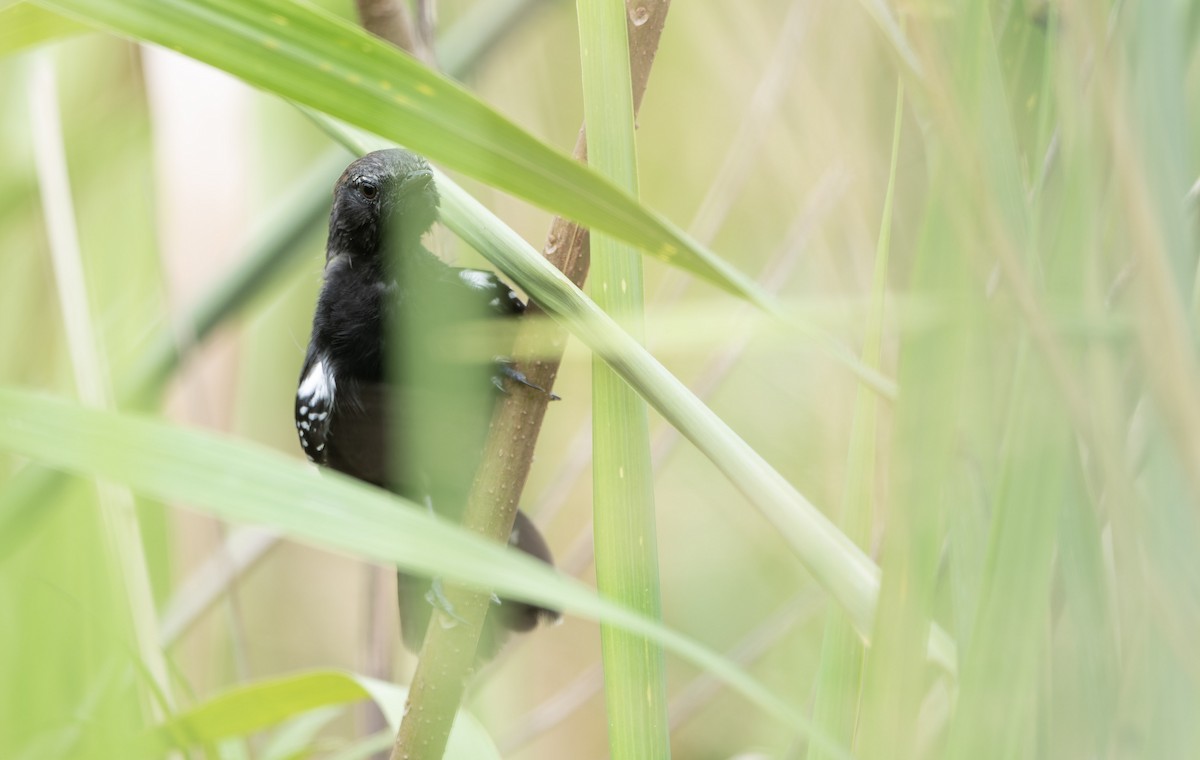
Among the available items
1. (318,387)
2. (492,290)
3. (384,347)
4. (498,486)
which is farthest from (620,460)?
(318,387)

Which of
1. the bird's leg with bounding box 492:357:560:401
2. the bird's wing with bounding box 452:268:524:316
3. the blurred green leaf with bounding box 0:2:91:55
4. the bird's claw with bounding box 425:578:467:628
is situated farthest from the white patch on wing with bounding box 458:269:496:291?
the blurred green leaf with bounding box 0:2:91:55

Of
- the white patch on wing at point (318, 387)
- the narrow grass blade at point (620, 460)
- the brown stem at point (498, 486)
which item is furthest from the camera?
the white patch on wing at point (318, 387)

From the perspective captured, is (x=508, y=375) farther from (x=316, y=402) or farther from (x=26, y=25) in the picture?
(x=316, y=402)

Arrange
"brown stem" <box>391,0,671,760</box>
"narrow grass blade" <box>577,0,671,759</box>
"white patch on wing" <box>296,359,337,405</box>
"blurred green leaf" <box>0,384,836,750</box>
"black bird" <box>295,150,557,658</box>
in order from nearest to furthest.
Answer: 1. "blurred green leaf" <box>0,384,836,750</box>
2. "narrow grass blade" <box>577,0,671,759</box>
3. "brown stem" <box>391,0,671,760</box>
4. "black bird" <box>295,150,557,658</box>
5. "white patch on wing" <box>296,359,337,405</box>

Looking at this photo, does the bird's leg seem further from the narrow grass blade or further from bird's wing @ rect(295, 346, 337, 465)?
bird's wing @ rect(295, 346, 337, 465)

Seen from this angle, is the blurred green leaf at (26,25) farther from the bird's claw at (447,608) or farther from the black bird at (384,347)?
the bird's claw at (447,608)

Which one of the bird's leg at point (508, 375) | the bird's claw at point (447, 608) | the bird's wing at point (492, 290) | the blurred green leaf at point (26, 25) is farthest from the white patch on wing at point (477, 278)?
the blurred green leaf at point (26, 25)
